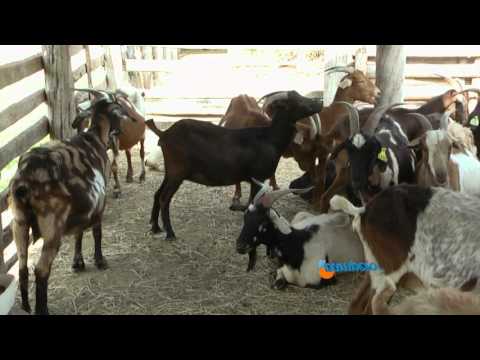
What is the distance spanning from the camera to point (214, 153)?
241 inches

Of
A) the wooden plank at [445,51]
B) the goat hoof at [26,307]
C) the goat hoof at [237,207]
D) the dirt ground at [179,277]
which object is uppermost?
the wooden plank at [445,51]

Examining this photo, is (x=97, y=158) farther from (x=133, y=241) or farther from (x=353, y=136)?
(x=353, y=136)

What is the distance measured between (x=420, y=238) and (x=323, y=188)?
309 centimetres

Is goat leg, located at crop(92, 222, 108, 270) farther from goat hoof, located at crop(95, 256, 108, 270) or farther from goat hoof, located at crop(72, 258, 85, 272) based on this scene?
goat hoof, located at crop(72, 258, 85, 272)

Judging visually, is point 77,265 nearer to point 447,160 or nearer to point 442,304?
point 447,160

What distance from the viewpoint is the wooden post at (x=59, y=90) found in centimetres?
663

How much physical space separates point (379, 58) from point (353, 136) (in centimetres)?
249

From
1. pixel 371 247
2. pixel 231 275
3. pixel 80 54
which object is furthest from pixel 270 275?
pixel 80 54

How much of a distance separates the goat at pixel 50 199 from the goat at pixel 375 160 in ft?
7.77

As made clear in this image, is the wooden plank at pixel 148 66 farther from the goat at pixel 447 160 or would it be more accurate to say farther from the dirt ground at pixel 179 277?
the goat at pixel 447 160

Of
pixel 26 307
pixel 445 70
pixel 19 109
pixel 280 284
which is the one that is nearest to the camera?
pixel 26 307

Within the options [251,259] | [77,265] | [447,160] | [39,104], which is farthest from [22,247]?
[447,160]

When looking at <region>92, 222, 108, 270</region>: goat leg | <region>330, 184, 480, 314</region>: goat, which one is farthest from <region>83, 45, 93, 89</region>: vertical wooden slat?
<region>330, 184, 480, 314</region>: goat

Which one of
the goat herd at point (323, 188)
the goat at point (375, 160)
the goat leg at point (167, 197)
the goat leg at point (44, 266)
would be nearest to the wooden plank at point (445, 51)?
the goat herd at point (323, 188)
